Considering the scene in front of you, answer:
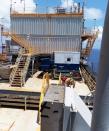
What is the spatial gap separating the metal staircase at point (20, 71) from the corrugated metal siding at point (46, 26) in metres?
4.81

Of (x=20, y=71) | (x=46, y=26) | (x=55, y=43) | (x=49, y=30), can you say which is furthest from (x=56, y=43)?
(x=20, y=71)

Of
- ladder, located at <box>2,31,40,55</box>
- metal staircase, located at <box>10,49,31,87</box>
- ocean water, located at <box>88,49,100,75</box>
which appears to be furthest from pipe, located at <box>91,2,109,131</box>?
ladder, located at <box>2,31,40,55</box>

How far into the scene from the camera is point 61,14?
104 ft

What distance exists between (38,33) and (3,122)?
18.9m

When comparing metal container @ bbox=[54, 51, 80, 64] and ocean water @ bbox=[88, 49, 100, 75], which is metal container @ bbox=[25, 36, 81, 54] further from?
metal container @ bbox=[54, 51, 80, 64]

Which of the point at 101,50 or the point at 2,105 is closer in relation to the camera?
the point at 101,50

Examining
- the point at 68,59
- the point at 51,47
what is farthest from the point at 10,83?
the point at 51,47

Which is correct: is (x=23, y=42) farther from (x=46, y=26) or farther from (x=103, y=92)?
(x=103, y=92)

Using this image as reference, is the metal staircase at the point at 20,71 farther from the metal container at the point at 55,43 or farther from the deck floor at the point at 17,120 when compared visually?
the deck floor at the point at 17,120

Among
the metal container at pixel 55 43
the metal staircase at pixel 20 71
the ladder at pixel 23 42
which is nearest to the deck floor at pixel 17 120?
the metal staircase at pixel 20 71

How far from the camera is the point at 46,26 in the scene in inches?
1277

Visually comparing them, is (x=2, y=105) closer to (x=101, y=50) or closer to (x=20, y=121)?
(x=20, y=121)

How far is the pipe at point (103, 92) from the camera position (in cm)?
301

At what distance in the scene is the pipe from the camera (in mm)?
3006
